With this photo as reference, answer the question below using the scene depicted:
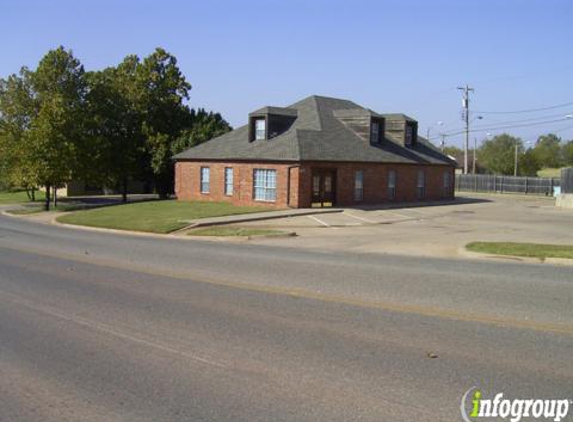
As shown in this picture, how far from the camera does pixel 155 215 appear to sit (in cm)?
3388

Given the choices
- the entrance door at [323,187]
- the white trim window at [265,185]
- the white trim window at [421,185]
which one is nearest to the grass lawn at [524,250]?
the entrance door at [323,187]

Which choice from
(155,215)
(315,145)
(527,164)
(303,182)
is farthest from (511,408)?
(527,164)

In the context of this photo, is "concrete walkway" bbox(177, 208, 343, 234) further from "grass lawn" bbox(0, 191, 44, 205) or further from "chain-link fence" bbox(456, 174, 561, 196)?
"chain-link fence" bbox(456, 174, 561, 196)

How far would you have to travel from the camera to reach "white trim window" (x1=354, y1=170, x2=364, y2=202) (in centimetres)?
3809

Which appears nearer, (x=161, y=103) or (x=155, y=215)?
(x=155, y=215)

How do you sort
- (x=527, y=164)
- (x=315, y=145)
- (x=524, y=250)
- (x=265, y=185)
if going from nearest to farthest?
(x=524, y=250) → (x=265, y=185) → (x=315, y=145) → (x=527, y=164)

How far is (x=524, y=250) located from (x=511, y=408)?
1305cm

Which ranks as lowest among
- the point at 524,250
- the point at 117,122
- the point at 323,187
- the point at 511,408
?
the point at 511,408

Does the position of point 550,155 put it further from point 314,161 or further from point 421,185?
point 314,161

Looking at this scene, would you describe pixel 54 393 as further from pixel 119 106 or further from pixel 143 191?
pixel 143 191

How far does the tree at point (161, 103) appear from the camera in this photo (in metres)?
50.2

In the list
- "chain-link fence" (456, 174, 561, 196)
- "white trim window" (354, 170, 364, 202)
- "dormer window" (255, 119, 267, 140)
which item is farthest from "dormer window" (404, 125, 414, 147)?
"chain-link fence" (456, 174, 561, 196)

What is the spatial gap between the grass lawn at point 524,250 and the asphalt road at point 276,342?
9.45 ft

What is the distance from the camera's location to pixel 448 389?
6000 millimetres
